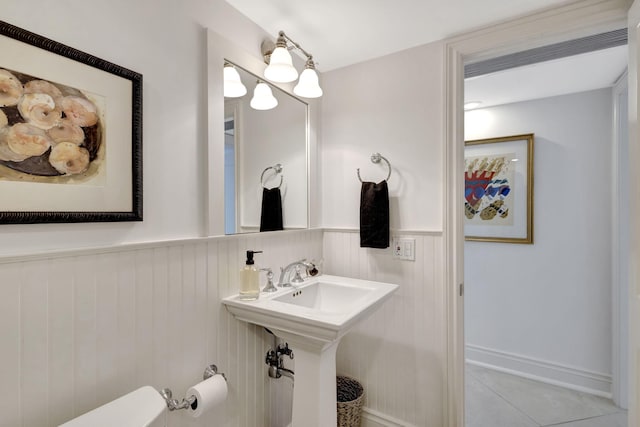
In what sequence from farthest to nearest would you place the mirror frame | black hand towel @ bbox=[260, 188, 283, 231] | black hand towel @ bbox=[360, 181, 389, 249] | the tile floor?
the tile floor → black hand towel @ bbox=[360, 181, 389, 249] → black hand towel @ bbox=[260, 188, 283, 231] → the mirror frame

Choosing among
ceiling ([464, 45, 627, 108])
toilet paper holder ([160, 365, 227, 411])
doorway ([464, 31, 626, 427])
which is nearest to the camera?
toilet paper holder ([160, 365, 227, 411])

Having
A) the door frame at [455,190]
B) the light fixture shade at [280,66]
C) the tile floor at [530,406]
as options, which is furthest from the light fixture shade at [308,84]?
the tile floor at [530,406]

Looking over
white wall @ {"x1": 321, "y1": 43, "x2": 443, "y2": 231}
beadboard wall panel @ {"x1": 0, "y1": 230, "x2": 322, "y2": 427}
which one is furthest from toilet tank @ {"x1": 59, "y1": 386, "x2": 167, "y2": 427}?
white wall @ {"x1": 321, "y1": 43, "x2": 443, "y2": 231}

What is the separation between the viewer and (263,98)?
163 centimetres

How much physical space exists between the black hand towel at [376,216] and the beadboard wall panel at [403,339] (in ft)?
0.39

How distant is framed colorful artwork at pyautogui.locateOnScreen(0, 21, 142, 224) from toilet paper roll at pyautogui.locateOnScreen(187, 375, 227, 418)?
64 centimetres

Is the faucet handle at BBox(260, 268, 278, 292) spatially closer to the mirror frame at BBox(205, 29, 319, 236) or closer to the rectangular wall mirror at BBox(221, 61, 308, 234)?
the rectangular wall mirror at BBox(221, 61, 308, 234)

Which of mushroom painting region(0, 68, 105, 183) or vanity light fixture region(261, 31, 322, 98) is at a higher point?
vanity light fixture region(261, 31, 322, 98)

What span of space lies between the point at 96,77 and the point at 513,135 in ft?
9.16

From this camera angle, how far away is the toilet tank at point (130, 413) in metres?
0.80

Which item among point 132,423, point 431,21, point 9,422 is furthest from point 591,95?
point 9,422

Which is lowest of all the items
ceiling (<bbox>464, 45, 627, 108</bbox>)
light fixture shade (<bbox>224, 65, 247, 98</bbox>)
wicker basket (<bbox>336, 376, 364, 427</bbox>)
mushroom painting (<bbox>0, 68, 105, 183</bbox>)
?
wicker basket (<bbox>336, 376, 364, 427</bbox>)

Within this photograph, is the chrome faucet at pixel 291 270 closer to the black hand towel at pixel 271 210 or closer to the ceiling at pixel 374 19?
the black hand towel at pixel 271 210

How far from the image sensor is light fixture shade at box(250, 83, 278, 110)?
1585 millimetres
